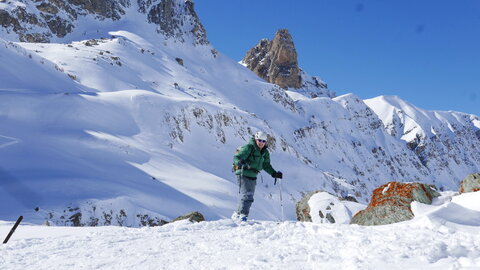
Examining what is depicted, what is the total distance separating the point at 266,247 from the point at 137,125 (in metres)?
27.4

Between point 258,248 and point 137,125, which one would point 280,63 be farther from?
point 258,248

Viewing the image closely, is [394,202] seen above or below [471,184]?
below

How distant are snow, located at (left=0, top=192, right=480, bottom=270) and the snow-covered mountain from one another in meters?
9.07

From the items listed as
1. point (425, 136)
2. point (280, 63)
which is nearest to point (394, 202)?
point (280, 63)

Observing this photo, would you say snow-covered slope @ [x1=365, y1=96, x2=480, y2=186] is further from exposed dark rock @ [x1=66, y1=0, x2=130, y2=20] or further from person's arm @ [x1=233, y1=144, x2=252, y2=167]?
person's arm @ [x1=233, y1=144, x2=252, y2=167]

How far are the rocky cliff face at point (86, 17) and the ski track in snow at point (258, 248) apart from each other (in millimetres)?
64331

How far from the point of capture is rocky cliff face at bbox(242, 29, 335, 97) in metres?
119

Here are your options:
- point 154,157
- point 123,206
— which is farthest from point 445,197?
point 154,157

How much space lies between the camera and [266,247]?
5289mm

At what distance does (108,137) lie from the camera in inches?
1012

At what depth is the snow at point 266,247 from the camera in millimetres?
4324

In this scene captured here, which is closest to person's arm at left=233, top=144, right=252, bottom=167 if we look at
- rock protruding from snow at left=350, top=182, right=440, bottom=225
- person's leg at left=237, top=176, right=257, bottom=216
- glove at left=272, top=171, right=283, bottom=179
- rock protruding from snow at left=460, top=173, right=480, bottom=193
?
person's leg at left=237, top=176, right=257, bottom=216

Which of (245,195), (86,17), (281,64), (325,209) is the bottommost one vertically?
(245,195)

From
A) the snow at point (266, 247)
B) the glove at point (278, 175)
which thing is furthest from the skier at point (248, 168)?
the snow at point (266, 247)
